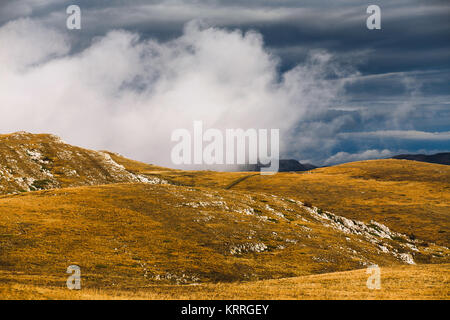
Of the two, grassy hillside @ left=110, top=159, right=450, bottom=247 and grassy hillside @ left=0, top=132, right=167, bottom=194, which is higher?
grassy hillside @ left=0, top=132, right=167, bottom=194

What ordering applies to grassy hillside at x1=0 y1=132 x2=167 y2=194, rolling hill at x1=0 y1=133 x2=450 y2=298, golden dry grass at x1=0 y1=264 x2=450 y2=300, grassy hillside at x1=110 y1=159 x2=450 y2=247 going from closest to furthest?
1. golden dry grass at x1=0 y1=264 x2=450 y2=300
2. rolling hill at x1=0 y1=133 x2=450 y2=298
3. grassy hillside at x1=110 y1=159 x2=450 y2=247
4. grassy hillside at x1=0 y1=132 x2=167 y2=194

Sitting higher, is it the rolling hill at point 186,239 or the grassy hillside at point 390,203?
the rolling hill at point 186,239

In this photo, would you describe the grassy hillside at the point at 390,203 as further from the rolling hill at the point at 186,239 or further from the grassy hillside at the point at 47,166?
the grassy hillside at the point at 47,166

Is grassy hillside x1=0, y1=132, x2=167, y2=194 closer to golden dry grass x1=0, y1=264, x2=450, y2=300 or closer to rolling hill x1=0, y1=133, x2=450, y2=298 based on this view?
Answer: rolling hill x1=0, y1=133, x2=450, y2=298

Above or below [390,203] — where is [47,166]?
above

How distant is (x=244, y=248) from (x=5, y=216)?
46.2 m

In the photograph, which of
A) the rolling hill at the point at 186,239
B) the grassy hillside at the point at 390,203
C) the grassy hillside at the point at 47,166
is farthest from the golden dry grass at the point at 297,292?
the grassy hillside at the point at 47,166

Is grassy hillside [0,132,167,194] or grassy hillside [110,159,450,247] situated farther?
grassy hillside [0,132,167,194]

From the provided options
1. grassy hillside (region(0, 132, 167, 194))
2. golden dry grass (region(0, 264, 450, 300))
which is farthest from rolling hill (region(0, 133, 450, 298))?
grassy hillside (region(0, 132, 167, 194))

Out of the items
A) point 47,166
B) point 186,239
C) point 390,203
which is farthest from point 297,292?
point 47,166

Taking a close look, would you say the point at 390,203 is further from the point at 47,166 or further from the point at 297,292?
the point at 47,166

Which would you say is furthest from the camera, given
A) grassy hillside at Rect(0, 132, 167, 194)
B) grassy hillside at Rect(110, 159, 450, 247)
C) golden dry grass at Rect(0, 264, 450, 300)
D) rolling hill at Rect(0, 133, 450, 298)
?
grassy hillside at Rect(0, 132, 167, 194)

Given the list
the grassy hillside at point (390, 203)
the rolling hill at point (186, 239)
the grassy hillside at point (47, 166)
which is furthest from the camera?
the grassy hillside at point (47, 166)
